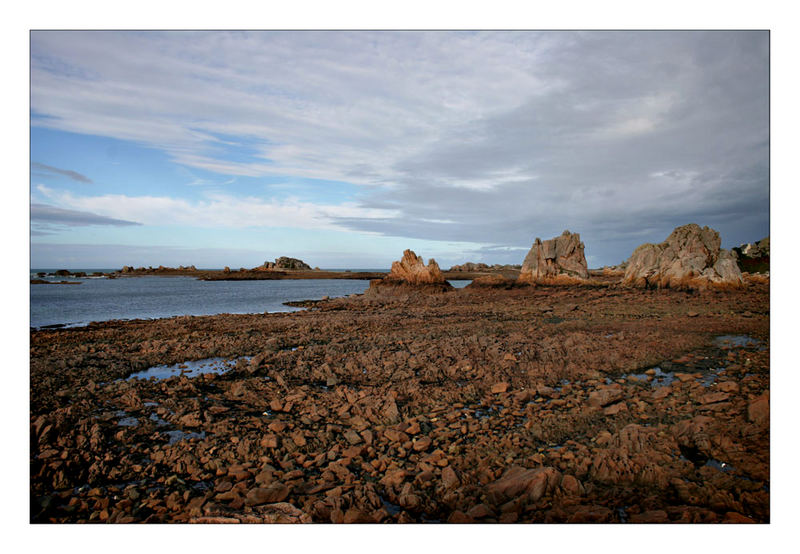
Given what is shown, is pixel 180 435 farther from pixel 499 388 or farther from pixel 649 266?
pixel 649 266

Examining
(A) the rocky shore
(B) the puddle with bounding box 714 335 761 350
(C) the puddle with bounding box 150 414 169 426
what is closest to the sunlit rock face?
(A) the rocky shore

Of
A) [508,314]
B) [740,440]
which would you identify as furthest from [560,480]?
[508,314]

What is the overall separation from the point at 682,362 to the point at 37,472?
41.6 feet

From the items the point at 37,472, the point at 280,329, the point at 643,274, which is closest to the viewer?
the point at 37,472

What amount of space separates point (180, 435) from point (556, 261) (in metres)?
40.1

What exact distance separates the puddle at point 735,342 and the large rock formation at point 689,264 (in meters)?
20.3

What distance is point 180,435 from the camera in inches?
252

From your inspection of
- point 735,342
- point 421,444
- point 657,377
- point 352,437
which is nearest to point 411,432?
point 421,444

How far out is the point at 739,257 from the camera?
29.4m

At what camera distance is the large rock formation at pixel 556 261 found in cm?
4053

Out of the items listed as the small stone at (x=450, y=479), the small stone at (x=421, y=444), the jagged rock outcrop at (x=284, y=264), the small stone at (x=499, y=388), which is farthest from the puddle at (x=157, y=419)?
Result: the jagged rock outcrop at (x=284, y=264)

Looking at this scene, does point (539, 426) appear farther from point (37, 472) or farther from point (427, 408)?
point (37, 472)

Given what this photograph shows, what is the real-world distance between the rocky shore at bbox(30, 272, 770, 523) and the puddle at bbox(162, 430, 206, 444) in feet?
0.11

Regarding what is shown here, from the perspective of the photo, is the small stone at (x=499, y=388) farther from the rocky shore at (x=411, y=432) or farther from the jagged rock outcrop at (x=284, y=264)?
the jagged rock outcrop at (x=284, y=264)
